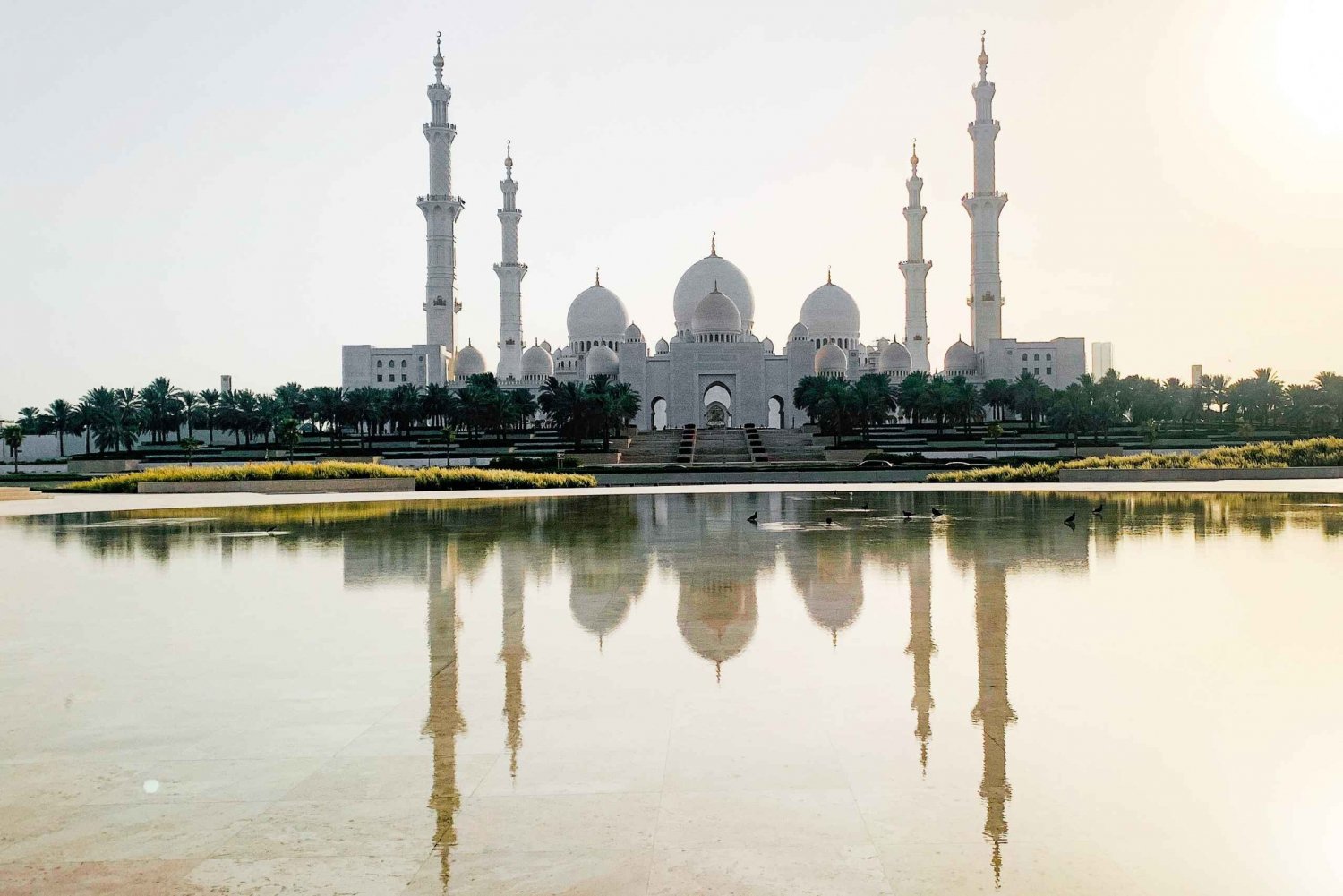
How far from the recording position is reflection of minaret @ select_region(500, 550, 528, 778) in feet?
19.6

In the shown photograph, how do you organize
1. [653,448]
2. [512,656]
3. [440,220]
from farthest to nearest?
[440,220], [653,448], [512,656]

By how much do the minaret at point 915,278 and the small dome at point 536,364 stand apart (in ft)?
94.2

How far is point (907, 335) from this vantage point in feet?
314

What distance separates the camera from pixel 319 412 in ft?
216

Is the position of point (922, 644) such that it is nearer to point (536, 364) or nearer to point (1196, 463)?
point (1196, 463)

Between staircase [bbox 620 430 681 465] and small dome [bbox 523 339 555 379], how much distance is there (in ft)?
86.6

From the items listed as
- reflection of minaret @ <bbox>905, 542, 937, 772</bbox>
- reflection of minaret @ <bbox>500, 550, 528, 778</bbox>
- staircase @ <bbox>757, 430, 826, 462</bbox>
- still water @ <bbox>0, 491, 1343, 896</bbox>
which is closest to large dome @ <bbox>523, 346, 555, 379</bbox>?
staircase @ <bbox>757, 430, 826, 462</bbox>

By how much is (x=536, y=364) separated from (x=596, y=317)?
610cm

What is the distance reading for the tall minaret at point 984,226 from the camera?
265 feet

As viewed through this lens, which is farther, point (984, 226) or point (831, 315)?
point (831, 315)

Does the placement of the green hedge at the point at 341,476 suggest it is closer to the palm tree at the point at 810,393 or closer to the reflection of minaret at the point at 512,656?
the reflection of minaret at the point at 512,656

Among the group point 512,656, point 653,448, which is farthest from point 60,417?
point 512,656

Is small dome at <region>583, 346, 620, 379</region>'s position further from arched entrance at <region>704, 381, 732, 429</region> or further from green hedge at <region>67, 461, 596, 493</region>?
green hedge at <region>67, 461, 596, 493</region>

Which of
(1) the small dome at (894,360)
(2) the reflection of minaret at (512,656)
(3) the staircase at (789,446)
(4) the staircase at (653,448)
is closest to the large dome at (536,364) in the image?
(1) the small dome at (894,360)
